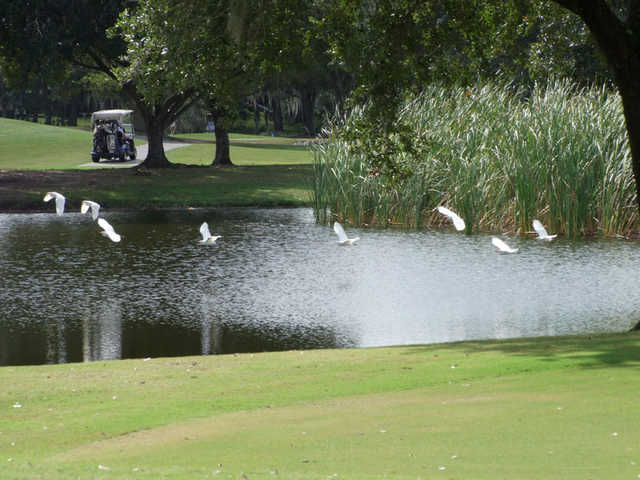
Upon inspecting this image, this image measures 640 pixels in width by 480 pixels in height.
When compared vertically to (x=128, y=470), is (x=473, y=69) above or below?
above

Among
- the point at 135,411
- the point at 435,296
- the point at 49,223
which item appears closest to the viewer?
the point at 135,411

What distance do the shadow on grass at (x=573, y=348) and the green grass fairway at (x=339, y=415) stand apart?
27mm

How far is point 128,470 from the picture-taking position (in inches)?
213

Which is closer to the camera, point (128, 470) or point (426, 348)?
point (128, 470)

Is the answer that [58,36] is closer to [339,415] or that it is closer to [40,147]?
[40,147]

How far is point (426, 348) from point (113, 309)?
5.61 meters

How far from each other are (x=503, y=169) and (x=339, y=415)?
1637 centimetres

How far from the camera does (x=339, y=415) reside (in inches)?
269

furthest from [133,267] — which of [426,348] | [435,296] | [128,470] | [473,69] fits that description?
[128,470]

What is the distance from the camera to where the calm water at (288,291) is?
40.3 ft

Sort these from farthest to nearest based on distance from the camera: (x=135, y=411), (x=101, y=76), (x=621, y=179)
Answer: (x=101, y=76), (x=621, y=179), (x=135, y=411)

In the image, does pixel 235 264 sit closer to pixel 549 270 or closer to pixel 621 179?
pixel 549 270

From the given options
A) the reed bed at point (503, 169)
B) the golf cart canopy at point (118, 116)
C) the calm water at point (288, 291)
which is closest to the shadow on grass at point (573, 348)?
the calm water at point (288, 291)

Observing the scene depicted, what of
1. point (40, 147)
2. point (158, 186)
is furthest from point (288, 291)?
point (40, 147)
